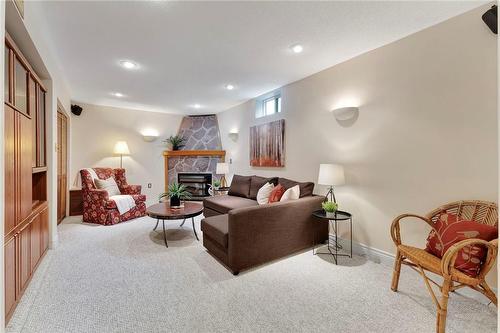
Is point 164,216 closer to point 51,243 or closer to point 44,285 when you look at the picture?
point 44,285

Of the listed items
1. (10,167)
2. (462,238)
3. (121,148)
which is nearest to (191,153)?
(121,148)

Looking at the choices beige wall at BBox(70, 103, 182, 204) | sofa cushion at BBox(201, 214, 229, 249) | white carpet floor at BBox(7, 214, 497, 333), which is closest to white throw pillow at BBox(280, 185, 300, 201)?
white carpet floor at BBox(7, 214, 497, 333)

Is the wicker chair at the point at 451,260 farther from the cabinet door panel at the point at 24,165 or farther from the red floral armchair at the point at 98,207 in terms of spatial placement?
the red floral armchair at the point at 98,207

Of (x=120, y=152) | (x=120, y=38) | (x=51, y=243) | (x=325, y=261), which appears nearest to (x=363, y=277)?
(x=325, y=261)

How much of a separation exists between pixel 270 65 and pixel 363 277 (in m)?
2.83

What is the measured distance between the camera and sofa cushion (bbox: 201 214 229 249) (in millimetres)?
2445

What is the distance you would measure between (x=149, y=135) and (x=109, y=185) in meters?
1.82

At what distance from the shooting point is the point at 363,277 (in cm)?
229

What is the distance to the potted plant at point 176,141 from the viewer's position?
615 centimetres

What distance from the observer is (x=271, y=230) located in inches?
101

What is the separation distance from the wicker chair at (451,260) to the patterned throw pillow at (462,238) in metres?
0.04

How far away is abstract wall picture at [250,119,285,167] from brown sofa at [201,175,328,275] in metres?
1.02

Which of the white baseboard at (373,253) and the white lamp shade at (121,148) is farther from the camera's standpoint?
the white lamp shade at (121,148)

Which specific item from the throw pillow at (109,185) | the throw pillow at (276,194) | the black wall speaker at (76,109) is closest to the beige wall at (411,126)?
the throw pillow at (276,194)
